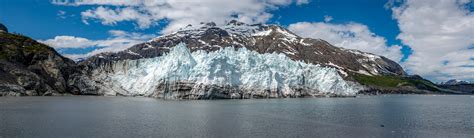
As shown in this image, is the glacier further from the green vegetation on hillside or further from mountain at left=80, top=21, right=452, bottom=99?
the green vegetation on hillside

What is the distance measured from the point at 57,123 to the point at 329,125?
24169 mm

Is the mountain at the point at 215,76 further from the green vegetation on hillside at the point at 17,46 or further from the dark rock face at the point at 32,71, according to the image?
the green vegetation on hillside at the point at 17,46

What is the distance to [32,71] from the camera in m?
104

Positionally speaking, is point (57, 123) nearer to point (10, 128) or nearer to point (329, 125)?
point (10, 128)

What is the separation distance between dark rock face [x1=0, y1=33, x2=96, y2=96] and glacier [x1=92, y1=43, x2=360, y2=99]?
7.89 m

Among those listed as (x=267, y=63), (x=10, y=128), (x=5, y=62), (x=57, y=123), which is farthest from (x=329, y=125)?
(x=5, y=62)

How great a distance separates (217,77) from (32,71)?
161 feet

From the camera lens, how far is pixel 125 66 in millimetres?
116625

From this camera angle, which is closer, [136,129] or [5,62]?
[136,129]

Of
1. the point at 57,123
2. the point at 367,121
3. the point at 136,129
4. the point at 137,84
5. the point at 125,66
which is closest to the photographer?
the point at 136,129

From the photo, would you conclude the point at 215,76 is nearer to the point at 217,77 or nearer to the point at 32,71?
the point at 217,77

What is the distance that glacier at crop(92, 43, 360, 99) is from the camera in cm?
8719

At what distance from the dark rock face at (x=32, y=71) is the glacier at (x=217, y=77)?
7.89 meters

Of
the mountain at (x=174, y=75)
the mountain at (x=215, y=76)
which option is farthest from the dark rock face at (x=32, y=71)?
the mountain at (x=215, y=76)
